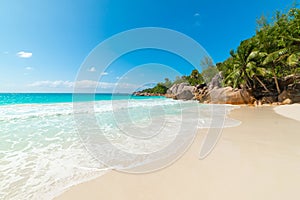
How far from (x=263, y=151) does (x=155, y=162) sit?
2.45 m

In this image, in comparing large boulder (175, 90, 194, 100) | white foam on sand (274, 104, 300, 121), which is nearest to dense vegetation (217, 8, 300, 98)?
white foam on sand (274, 104, 300, 121)

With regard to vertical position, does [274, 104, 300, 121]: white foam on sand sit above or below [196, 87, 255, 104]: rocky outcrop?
below

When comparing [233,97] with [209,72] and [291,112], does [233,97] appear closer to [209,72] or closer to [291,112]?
[291,112]

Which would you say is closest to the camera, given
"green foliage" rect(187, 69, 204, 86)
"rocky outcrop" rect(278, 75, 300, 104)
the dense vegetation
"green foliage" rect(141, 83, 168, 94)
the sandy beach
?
the sandy beach

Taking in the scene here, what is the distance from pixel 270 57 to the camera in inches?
603

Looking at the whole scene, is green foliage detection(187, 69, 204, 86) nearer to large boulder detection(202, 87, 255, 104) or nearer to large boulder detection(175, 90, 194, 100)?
large boulder detection(175, 90, 194, 100)

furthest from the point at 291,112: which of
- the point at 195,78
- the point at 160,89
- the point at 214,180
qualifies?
the point at 160,89

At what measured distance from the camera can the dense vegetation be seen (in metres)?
14.0

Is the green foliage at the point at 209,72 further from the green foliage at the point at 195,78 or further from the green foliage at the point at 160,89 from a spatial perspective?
the green foliage at the point at 160,89

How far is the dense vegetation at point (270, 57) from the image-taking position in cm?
1402

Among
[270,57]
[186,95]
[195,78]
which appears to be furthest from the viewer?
[195,78]

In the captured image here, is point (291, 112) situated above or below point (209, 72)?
below

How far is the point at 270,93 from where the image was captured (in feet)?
56.9

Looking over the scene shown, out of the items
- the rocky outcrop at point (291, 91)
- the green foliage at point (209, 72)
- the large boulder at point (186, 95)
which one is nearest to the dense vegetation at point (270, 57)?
the rocky outcrop at point (291, 91)
